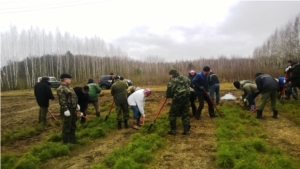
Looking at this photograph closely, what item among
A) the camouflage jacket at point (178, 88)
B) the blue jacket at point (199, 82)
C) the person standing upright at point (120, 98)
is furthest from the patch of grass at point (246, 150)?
the person standing upright at point (120, 98)

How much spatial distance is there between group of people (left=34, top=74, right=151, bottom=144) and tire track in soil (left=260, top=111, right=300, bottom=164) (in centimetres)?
427

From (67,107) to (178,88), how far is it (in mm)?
3394

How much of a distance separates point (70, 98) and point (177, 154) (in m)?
3.46

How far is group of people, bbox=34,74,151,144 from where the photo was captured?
23.7 feet

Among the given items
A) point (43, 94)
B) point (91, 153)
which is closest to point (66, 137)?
point (91, 153)

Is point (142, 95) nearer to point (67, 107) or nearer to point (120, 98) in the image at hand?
point (120, 98)

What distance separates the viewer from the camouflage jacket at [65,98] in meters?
7.13

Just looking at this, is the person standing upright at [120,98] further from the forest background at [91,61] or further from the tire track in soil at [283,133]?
the forest background at [91,61]

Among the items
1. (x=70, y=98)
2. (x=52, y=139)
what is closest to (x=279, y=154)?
(x=70, y=98)

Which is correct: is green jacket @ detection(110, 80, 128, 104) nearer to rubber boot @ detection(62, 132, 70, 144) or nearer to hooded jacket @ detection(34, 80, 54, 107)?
rubber boot @ detection(62, 132, 70, 144)

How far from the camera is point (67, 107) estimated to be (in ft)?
23.6

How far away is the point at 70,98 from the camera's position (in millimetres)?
7316

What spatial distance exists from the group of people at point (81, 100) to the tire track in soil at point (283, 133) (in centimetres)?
427

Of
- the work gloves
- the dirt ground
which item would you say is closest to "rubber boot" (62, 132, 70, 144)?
the dirt ground
